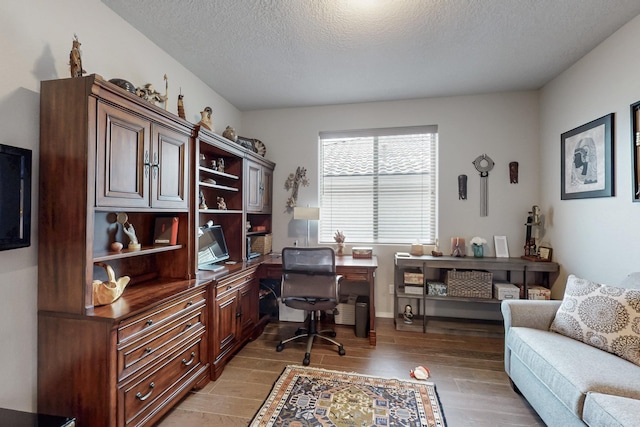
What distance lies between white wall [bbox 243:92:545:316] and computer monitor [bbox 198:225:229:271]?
1073 millimetres

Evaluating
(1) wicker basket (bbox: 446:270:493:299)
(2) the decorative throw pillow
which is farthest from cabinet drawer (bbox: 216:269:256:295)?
(2) the decorative throw pillow

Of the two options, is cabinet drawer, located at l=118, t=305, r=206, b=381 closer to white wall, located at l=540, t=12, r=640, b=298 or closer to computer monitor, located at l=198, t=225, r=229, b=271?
computer monitor, located at l=198, t=225, r=229, b=271

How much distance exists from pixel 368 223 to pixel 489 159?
159 cm

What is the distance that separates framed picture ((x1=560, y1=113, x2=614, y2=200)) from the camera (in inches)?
89.8

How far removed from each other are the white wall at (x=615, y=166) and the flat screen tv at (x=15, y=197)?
3718 millimetres

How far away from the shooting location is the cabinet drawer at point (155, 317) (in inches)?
59.1

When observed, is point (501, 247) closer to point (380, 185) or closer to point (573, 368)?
point (380, 185)

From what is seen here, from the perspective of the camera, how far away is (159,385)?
5.72ft

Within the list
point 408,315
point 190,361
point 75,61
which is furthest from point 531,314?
point 75,61

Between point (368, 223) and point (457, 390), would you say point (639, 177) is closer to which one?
point (457, 390)

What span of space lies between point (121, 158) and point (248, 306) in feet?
5.86

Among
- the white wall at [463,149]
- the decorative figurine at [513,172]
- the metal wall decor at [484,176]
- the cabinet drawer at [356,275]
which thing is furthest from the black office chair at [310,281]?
the decorative figurine at [513,172]

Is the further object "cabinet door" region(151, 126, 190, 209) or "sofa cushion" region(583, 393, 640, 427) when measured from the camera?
"cabinet door" region(151, 126, 190, 209)

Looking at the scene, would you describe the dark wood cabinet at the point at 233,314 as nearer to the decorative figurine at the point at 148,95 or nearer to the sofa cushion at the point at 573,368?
the decorative figurine at the point at 148,95
